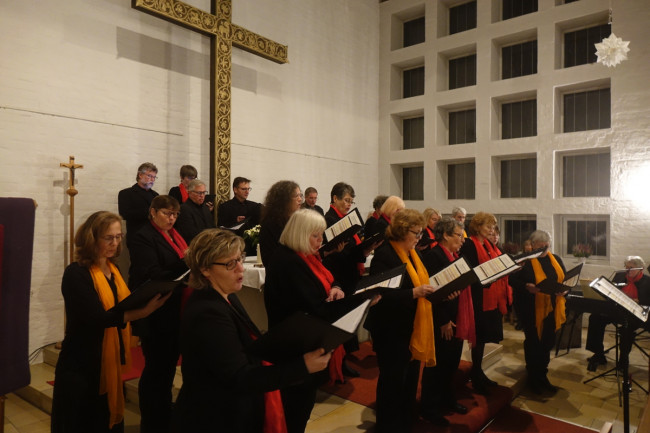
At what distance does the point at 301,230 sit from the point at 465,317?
1.79m

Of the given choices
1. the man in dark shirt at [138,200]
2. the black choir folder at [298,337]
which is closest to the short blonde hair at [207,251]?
the black choir folder at [298,337]

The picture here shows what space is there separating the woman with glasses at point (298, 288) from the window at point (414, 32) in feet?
25.2

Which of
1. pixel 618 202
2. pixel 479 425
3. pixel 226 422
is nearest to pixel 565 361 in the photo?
pixel 479 425

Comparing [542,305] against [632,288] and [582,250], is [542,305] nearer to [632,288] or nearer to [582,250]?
[632,288]

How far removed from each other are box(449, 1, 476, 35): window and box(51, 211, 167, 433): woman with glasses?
26.2ft

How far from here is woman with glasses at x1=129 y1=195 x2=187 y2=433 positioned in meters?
2.62

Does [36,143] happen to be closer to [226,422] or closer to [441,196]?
[226,422]

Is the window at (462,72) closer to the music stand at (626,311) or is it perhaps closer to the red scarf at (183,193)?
the red scarf at (183,193)

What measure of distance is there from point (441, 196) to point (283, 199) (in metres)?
6.04

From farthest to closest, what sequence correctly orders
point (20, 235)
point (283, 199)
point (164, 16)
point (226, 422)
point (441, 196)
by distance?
point (441, 196), point (164, 16), point (283, 199), point (226, 422), point (20, 235)

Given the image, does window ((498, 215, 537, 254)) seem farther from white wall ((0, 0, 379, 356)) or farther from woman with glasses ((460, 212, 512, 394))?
woman with glasses ((460, 212, 512, 394))

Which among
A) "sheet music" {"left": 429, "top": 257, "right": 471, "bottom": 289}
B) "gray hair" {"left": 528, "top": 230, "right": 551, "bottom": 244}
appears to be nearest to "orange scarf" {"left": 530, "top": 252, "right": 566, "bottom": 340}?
"gray hair" {"left": 528, "top": 230, "right": 551, "bottom": 244}

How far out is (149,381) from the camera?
2.63m

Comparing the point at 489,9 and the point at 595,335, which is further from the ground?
the point at 489,9
